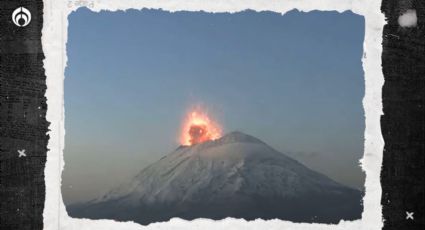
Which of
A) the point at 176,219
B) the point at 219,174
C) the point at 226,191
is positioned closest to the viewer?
the point at 176,219

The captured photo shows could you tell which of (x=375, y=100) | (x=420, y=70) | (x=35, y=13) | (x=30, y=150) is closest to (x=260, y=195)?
(x=375, y=100)

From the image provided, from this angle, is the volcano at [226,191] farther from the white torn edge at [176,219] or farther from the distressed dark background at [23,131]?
the distressed dark background at [23,131]

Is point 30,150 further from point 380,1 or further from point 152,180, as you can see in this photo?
point 380,1

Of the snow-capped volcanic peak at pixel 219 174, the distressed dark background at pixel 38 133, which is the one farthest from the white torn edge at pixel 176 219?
the snow-capped volcanic peak at pixel 219 174

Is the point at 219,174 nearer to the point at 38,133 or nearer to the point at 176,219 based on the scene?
the point at 176,219

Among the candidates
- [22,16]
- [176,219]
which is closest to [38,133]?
[22,16]

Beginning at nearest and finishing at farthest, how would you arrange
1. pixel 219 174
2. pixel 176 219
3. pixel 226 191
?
pixel 176 219
pixel 226 191
pixel 219 174
